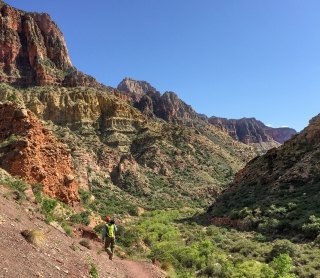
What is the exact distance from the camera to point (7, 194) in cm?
1652

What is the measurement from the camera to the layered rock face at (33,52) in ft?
384

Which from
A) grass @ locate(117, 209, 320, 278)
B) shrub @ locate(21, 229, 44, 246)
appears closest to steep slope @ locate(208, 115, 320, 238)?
grass @ locate(117, 209, 320, 278)

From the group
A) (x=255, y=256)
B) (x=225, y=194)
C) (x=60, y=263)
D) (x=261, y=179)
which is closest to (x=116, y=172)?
(x=225, y=194)

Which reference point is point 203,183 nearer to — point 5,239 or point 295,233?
point 295,233

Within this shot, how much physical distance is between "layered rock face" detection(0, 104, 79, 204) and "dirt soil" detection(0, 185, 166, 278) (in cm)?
1072

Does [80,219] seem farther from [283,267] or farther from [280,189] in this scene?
[280,189]

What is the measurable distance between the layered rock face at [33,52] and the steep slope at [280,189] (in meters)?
76.6

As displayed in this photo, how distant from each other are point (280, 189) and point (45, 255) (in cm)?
3553

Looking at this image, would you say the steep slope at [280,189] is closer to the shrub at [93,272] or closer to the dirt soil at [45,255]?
the dirt soil at [45,255]

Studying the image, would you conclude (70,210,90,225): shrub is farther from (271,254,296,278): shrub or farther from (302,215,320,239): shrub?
(302,215,320,239): shrub

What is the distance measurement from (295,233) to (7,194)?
75.1ft

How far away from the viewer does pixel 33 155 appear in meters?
28.8

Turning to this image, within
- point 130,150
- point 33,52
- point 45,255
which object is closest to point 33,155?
point 45,255

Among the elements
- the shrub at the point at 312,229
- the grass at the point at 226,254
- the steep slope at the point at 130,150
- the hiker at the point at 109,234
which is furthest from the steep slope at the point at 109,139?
the hiker at the point at 109,234
